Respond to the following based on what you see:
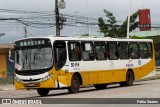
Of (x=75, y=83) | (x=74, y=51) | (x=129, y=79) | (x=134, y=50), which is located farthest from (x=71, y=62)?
(x=134, y=50)

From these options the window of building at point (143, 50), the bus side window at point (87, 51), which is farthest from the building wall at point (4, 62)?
the bus side window at point (87, 51)

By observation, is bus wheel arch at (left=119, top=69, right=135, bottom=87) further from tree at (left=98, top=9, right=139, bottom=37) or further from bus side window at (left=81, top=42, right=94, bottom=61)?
tree at (left=98, top=9, right=139, bottom=37)

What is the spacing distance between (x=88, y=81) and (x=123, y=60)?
408 centimetres

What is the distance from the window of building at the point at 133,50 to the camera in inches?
1240

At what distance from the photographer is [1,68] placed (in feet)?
165

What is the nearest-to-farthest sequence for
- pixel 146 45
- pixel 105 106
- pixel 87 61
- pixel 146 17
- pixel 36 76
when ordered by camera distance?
pixel 105 106
pixel 36 76
pixel 87 61
pixel 146 45
pixel 146 17

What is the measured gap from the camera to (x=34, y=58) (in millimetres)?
24859

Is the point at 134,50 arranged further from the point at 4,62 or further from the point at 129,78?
the point at 4,62

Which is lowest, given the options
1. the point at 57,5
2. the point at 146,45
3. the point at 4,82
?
the point at 4,82

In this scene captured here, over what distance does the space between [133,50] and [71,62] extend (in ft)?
23.0

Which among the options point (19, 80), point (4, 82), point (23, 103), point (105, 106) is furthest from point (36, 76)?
point (4, 82)

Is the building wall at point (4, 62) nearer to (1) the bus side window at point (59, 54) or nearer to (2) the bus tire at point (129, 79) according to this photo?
(2) the bus tire at point (129, 79)

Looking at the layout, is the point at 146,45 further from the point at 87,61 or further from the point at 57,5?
the point at 57,5

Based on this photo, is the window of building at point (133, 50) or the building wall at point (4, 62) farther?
the building wall at point (4, 62)
